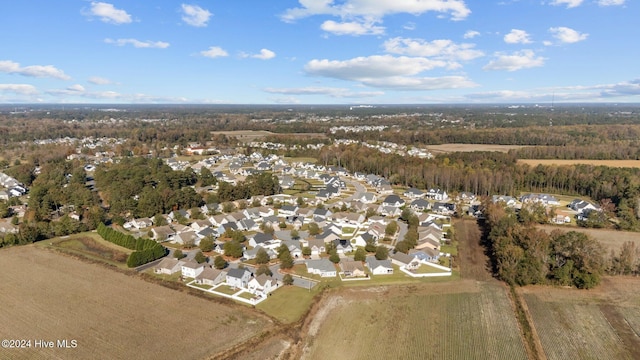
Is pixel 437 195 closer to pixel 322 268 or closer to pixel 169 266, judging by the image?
pixel 322 268

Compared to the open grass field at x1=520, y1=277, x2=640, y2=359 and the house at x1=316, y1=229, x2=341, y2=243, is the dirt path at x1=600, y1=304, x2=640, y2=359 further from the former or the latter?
the house at x1=316, y1=229, x2=341, y2=243

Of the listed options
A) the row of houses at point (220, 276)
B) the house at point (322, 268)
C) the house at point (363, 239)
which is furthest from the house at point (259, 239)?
the house at point (363, 239)

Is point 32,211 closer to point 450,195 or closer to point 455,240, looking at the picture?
point 455,240

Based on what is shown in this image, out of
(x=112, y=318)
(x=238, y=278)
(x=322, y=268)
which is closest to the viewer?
(x=112, y=318)

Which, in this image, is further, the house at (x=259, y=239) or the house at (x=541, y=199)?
the house at (x=541, y=199)

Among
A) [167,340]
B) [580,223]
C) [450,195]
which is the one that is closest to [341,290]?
[167,340]

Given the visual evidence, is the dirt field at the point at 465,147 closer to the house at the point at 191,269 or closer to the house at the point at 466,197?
the house at the point at 466,197

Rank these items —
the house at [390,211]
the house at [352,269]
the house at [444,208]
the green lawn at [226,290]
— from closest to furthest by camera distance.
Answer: the green lawn at [226,290] → the house at [352,269] → the house at [390,211] → the house at [444,208]

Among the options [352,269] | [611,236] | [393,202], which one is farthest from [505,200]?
[352,269]
